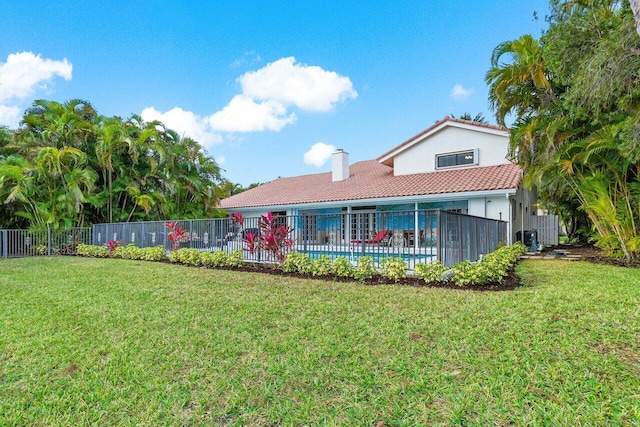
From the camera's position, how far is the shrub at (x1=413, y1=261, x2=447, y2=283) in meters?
7.35

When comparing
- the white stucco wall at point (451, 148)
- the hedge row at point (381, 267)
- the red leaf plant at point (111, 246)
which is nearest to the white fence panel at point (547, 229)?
the white stucco wall at point (451, 148)

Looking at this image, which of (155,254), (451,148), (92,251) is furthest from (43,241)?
(451,148)

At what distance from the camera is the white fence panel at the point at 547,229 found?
17.5 m

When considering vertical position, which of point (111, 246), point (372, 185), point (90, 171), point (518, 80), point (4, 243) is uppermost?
point (518, 80)

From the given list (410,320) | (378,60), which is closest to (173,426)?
(410,320)

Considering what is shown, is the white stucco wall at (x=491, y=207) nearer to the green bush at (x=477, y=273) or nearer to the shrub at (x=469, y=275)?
the green bush at (x=477, y=273)

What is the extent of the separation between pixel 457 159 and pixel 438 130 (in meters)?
1.60

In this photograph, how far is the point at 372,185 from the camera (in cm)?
1797

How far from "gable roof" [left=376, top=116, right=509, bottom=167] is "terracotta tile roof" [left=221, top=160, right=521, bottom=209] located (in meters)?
1.08

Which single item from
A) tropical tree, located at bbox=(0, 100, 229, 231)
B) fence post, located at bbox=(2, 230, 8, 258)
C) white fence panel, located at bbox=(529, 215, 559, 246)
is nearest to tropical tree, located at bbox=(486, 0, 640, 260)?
white fence panel, located at bbox=(529, 215, 559, 246)

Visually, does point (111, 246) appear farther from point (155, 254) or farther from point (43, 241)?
point (43, 241)

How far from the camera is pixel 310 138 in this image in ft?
82.4

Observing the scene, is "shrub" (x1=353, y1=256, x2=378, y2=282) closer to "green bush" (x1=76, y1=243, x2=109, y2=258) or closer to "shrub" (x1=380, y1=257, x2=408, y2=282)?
"shrub" (x1=380, y1=257, x2=408, y2=282)

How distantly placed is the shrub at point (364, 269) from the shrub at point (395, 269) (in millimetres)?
306
